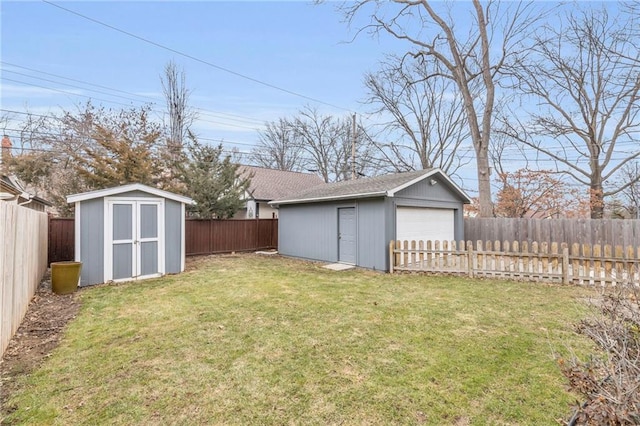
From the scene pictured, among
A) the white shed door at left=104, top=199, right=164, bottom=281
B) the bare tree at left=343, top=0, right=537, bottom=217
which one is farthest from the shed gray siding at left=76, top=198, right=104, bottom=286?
the bare tree at left=343, top=0, right=537, bottom=217

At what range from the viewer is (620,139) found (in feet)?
57.7

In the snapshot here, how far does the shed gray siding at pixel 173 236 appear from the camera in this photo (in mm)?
9047

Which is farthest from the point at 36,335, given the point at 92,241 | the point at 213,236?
the point at 213,236

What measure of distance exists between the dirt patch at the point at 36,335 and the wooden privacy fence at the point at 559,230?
1316 centimetres

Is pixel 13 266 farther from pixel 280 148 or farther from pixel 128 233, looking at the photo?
pixel 280 148

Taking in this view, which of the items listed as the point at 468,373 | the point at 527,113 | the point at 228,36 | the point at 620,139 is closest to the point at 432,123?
the point at 527,113

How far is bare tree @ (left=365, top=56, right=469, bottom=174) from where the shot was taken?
76.9 ft

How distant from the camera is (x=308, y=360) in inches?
147

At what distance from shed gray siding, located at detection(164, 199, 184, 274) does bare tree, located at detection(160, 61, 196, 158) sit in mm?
11521

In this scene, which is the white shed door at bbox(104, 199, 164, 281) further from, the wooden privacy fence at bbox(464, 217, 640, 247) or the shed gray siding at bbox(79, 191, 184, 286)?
the wooden privacy fence at bbox(464, 217, 640, 247)

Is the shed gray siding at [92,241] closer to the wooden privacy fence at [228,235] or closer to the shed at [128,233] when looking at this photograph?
the shed at [128,233]

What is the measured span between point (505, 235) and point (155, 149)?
16.4 meters

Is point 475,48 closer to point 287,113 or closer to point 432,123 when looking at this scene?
point 432,123

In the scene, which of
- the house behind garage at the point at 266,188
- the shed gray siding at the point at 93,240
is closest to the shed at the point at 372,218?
the house behind garage at the point at 266,188
